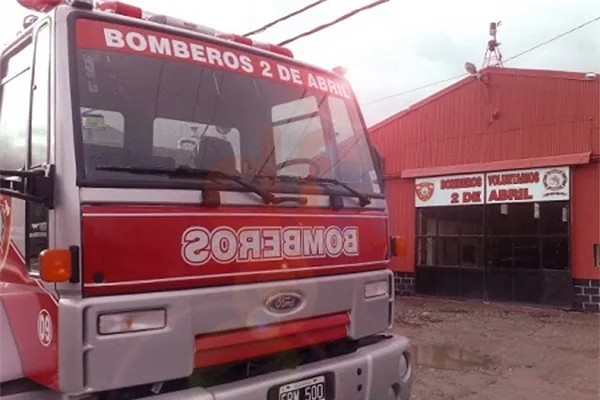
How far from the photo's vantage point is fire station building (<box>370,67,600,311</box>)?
483 inches

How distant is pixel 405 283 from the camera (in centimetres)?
1539

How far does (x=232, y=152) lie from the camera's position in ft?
11.1

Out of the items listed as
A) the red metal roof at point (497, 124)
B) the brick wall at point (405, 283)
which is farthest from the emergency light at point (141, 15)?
the brick wall at point (405, 283)

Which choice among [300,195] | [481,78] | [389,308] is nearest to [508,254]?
[481,78]

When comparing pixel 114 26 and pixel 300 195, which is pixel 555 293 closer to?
pixel 300 195

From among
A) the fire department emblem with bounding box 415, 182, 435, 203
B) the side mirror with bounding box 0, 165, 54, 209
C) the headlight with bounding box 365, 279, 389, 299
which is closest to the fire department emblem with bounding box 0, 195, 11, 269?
the side mirror with bounding box 0, 165, 54, 209

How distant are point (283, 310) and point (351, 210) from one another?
82cm

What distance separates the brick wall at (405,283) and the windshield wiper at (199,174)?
1232cm

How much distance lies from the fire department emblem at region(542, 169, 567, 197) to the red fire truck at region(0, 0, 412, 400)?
9797 mm

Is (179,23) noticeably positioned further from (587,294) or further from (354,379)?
(587,294)

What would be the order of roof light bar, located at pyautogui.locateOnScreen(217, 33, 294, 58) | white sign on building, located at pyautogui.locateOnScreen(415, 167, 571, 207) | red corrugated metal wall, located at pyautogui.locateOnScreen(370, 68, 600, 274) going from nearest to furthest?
roof light bar, located at pyautogui.locateOnScreen(217, 33, 294, 58)
red corrugated metal wall, located at pyautogui.locateOnScreen(370, 68, 600, 274)
white sign on building, located at pyautogui.locateOnScreen(415, 167, 571, 207)

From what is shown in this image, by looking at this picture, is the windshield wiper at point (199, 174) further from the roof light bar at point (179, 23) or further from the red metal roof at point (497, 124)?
the red metal roof at point (497, 124)

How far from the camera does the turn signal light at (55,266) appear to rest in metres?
2.52

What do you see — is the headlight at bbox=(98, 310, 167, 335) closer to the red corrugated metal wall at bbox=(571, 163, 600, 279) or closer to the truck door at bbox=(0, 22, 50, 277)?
the truck door at bbox=(0, 22, 50, 277)
